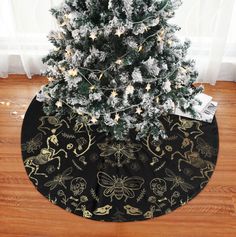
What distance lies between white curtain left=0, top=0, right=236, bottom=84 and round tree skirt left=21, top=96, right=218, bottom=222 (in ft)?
1.55

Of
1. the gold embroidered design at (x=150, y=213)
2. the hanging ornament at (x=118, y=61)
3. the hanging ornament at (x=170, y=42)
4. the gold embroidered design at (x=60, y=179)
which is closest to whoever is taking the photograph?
the hanging ornament at (x=118, y=61)

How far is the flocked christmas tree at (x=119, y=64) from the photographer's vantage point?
5.05 ft

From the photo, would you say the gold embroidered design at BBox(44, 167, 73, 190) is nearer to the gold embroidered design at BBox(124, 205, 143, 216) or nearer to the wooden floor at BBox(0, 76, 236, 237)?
the wooden floor at BBox(0, 76, 236, 237)

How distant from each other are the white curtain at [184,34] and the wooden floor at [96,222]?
2.04 ft

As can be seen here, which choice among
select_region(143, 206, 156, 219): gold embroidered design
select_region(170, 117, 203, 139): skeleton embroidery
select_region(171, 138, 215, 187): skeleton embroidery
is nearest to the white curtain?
select_region(170, 117, 203, 139): skeleton embroidery

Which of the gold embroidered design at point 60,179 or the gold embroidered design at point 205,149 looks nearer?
the gold embroidered design at point 60,179

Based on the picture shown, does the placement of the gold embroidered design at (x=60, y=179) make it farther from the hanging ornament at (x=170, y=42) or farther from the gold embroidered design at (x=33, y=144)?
the hanging ornament at (x=170, y=42)

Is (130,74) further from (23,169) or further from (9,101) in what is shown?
(9,101)

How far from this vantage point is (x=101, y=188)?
6.38 feet

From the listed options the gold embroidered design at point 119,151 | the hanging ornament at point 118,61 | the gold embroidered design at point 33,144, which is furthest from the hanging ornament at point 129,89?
the gold embroidered design at point 33,144

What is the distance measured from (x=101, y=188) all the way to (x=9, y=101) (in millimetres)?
993

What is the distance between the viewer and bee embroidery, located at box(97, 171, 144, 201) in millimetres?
1922

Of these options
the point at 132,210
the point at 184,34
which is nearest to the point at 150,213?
the point at 132,210

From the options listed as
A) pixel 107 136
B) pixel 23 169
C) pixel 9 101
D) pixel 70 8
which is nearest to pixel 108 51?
pixel 70 8
